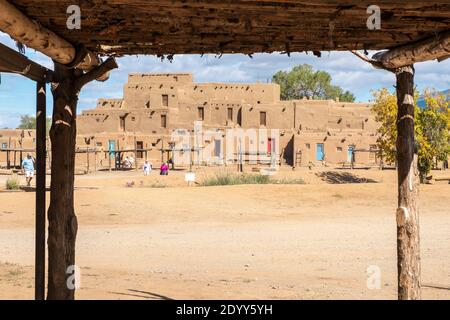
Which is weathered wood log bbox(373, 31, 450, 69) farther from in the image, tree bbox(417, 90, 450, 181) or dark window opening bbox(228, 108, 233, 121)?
dark window opening bbox(228, 108, 233, 121)

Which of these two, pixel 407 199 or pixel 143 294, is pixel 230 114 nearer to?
pixel 143 294

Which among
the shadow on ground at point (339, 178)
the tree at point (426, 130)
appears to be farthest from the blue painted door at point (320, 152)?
the tree at point (426, 130)

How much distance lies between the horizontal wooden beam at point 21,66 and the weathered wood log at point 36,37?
192mm

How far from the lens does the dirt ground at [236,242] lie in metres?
8.86

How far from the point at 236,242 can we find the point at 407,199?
7.81 m

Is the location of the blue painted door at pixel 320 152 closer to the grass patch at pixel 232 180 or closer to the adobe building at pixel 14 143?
the grass patch at pixel 232 180

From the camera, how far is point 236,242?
14055 mm

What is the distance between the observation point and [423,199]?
74.1 feet

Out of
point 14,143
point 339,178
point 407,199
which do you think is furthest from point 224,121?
point 407,199

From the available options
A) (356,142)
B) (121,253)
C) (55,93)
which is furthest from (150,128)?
(55,93)

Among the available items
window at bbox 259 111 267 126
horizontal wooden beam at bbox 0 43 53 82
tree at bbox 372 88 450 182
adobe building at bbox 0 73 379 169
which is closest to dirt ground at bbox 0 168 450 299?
horizontal wooden beam at bbox 0 43 53 82

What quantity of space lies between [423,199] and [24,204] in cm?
1366

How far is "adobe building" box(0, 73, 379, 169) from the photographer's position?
1823 inches

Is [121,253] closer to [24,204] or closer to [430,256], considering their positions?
[430,256]
